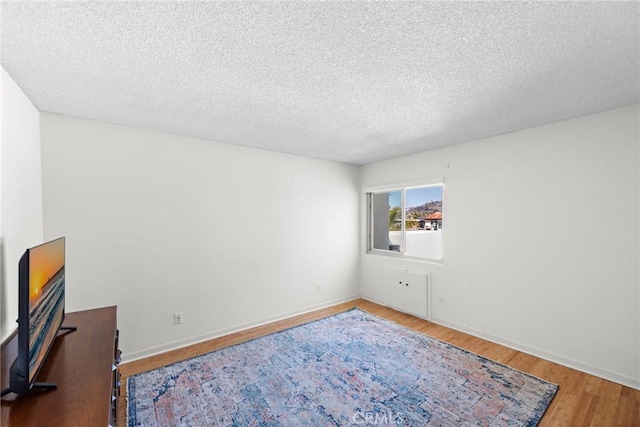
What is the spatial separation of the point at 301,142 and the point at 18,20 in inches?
97.1

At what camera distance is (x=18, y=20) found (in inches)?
50.7

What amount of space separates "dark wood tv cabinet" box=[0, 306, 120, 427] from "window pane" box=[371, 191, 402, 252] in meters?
3.79

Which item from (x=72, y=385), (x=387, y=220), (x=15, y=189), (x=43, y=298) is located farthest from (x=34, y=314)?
(x=387, y=220)

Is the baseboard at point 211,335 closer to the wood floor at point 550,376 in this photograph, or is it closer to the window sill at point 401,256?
the wood floor at point 550,376

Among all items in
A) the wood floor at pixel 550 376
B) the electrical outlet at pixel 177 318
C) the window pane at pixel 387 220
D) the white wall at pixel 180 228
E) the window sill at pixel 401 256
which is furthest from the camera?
the window pane at pixel 387 220

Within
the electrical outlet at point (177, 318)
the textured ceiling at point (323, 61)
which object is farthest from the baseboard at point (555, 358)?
the electrical outlet at point (177, 318)

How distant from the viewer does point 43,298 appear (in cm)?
138

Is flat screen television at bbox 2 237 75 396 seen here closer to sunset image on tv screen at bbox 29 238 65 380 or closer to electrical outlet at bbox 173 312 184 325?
sunset image on tv screen at bbox 29 238 65 380

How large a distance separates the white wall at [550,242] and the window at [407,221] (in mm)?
248

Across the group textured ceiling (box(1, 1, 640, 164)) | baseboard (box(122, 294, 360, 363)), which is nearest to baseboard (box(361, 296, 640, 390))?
baseboard (box(122, 294, 360, 363))

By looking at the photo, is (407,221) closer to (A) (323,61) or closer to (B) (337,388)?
(B) (337,388)

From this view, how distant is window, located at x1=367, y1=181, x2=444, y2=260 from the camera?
153 inches

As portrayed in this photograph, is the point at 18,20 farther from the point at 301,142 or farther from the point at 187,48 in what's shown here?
the point at 301,142

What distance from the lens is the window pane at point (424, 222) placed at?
383 centimetres
